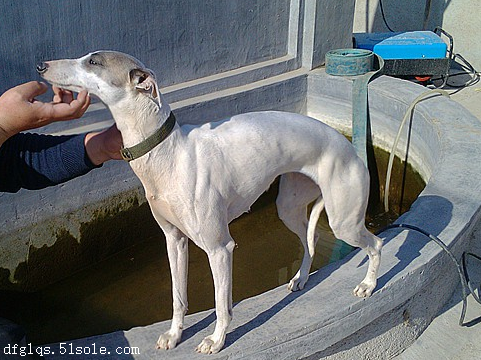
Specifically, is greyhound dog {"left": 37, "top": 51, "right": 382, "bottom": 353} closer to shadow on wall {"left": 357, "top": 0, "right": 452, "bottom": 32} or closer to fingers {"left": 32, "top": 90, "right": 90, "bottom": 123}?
fingers {"left": 32, "top": 90, "right": 90, "bottom": 123}

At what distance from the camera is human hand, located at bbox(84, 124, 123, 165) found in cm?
234

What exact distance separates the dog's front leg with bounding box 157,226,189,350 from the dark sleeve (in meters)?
0.46

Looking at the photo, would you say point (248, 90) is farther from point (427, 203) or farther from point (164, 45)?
point (427, 203)

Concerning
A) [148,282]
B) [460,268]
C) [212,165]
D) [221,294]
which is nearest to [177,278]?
[221,294]

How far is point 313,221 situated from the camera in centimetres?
295

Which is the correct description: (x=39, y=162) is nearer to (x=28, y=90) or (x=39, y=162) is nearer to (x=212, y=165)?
(x=28, y=90)

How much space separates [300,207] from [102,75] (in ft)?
4.08

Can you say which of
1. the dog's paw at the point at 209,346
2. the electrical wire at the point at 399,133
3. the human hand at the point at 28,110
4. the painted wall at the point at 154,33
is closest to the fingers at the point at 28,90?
the human hand at the point at 28,110

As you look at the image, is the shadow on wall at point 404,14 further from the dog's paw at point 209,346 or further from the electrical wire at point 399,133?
the dog's paw at point 209,346

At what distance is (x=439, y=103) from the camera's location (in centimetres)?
474

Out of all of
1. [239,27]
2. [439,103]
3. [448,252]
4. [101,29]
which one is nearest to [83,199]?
[101,29]

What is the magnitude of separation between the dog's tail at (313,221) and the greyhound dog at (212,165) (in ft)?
0.26

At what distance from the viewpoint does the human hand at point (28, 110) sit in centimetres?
210

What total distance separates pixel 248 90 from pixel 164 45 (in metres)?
0.90
